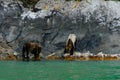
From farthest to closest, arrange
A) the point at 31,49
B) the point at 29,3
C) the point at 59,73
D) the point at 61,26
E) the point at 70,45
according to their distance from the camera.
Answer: the point at 29,3
the point at 61,26
the point at 70,45
the point at 31,49
the point at 59,73

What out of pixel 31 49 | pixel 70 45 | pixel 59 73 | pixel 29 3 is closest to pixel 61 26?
pixel 70 45

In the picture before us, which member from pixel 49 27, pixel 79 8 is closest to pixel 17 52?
pixel 49 27

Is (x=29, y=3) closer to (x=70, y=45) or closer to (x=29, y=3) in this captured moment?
(x=29, y=3)

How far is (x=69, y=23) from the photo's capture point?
3878 centimetres

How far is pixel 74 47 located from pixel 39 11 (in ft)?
17.9

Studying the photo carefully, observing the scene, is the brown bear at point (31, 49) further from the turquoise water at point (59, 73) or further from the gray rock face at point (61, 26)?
the turquoise water at point (59, 73)

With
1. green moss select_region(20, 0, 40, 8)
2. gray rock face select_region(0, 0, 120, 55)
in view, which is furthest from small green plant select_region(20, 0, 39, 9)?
gray rock face select_region(0, 0, 120, 55)

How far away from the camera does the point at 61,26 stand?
3859 cm

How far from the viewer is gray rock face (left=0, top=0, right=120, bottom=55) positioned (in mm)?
38094

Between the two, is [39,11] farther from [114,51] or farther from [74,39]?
[114,51]

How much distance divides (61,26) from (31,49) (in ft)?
15.9

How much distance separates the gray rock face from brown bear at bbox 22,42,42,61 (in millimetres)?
2027

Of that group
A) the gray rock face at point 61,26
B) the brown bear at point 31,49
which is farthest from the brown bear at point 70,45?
the brown bear at point 31,49

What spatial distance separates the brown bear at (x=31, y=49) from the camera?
3503 cm
